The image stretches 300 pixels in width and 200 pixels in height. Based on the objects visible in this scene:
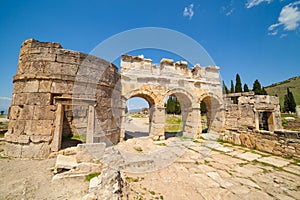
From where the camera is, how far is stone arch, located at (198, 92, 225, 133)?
Answer: 981 cm

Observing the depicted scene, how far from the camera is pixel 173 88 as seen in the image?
9.27m

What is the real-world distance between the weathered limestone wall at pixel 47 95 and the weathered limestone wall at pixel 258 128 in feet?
24.9

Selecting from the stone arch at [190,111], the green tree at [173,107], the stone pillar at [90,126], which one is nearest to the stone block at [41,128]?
the stone pillar at [90,126]

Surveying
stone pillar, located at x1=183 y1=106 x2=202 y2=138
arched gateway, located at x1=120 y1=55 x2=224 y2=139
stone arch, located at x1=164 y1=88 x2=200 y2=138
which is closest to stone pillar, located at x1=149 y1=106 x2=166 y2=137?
arched gateway, located at x1=120 y1=55 x2=224 y2=139

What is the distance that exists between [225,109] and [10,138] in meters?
11.7

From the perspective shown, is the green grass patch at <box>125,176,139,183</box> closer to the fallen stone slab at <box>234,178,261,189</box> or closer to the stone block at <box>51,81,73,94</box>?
the fallen stone slab at <box>234,178,261,189</box>

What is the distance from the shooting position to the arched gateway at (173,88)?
8484 millimetres

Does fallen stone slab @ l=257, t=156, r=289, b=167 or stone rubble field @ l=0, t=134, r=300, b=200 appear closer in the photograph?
stone rubble field @ l=0, t=134, r=300, b=200

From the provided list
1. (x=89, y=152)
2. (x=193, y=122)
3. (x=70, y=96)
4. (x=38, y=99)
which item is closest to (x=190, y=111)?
(x=193, y=122)

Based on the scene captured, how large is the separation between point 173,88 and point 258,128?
5.29 m

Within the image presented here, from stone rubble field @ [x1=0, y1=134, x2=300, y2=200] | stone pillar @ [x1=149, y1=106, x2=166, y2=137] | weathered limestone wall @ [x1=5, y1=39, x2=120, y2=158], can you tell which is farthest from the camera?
stone pillar @ [x1=149, y1=106, x2=166, y2=137]

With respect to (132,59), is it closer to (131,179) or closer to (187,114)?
(187,114)

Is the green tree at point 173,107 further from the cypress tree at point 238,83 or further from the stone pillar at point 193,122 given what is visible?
the stone pillar at point 193,122

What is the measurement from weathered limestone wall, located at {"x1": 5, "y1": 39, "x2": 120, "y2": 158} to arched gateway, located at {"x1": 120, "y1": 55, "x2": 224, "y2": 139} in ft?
7.92
